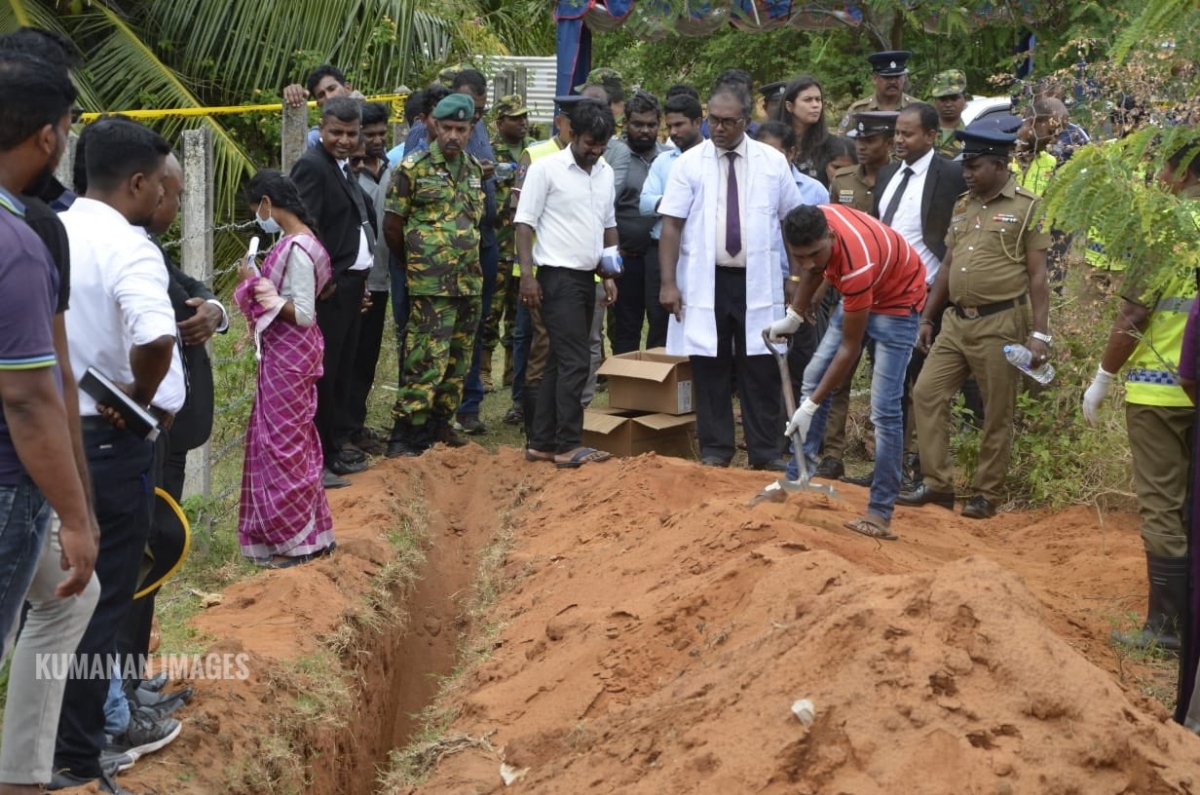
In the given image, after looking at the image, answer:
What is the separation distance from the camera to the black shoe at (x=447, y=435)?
9.37 meters

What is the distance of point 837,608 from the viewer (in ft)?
14.8

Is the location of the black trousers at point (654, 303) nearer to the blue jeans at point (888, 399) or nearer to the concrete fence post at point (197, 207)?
the blue jeans at point (888, 399)

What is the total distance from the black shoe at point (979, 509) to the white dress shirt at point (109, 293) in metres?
5.34

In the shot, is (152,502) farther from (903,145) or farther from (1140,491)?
(903,145)

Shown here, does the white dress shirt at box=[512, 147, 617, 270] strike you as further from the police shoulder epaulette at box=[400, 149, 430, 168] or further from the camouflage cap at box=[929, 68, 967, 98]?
the camouflage cap at box=[929, 68, 967, 98]

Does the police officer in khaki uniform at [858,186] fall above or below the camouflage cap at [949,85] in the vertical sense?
below

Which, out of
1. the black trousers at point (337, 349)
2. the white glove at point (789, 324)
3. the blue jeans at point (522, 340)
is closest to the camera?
the white glove at point (789, 324)

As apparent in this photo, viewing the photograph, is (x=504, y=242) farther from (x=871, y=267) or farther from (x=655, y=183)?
(x=871, y=267)

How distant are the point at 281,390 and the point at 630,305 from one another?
4.29 m

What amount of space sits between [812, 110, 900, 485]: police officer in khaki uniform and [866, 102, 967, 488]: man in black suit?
0.35m

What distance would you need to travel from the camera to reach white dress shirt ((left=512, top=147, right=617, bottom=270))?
8.55 meters

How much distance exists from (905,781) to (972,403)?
6.08 meters

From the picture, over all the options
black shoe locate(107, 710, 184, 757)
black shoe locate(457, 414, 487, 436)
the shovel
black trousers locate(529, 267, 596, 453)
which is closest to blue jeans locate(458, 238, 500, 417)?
black shoe locate(457, 414, 487, 436)

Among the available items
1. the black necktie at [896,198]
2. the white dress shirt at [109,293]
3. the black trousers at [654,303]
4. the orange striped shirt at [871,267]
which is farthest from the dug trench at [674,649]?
the black trousers at [654,303]
